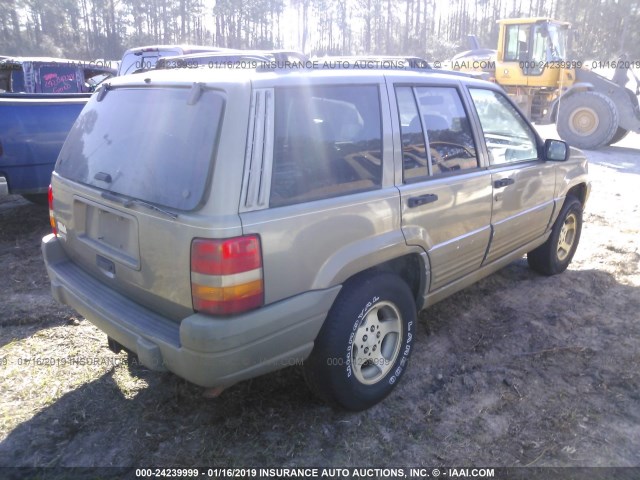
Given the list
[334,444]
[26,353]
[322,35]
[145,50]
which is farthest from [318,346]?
[322,35]

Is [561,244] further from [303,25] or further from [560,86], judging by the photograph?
[303,25]

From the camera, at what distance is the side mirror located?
405 centimetres

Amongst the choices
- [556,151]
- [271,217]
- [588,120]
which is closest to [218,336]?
[271,217]

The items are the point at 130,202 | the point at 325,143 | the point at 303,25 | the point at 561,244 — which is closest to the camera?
the point at 130,202

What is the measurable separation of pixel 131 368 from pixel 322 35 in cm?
5157

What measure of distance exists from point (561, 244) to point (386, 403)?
9.33 feet

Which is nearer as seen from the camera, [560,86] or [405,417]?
[405,417]

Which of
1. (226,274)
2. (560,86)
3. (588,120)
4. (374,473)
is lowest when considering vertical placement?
(374,473)

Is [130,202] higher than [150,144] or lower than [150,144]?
lower

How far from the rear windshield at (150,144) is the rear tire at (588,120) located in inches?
481

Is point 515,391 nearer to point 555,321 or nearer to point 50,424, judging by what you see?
point 555,321

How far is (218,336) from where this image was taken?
2127 millimetres

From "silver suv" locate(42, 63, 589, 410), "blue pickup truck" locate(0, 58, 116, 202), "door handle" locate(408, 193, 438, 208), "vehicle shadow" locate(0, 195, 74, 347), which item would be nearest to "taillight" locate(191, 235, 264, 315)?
"silver suv" locate(42, 63, 589, 410)

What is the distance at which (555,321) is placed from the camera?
3928 mm
